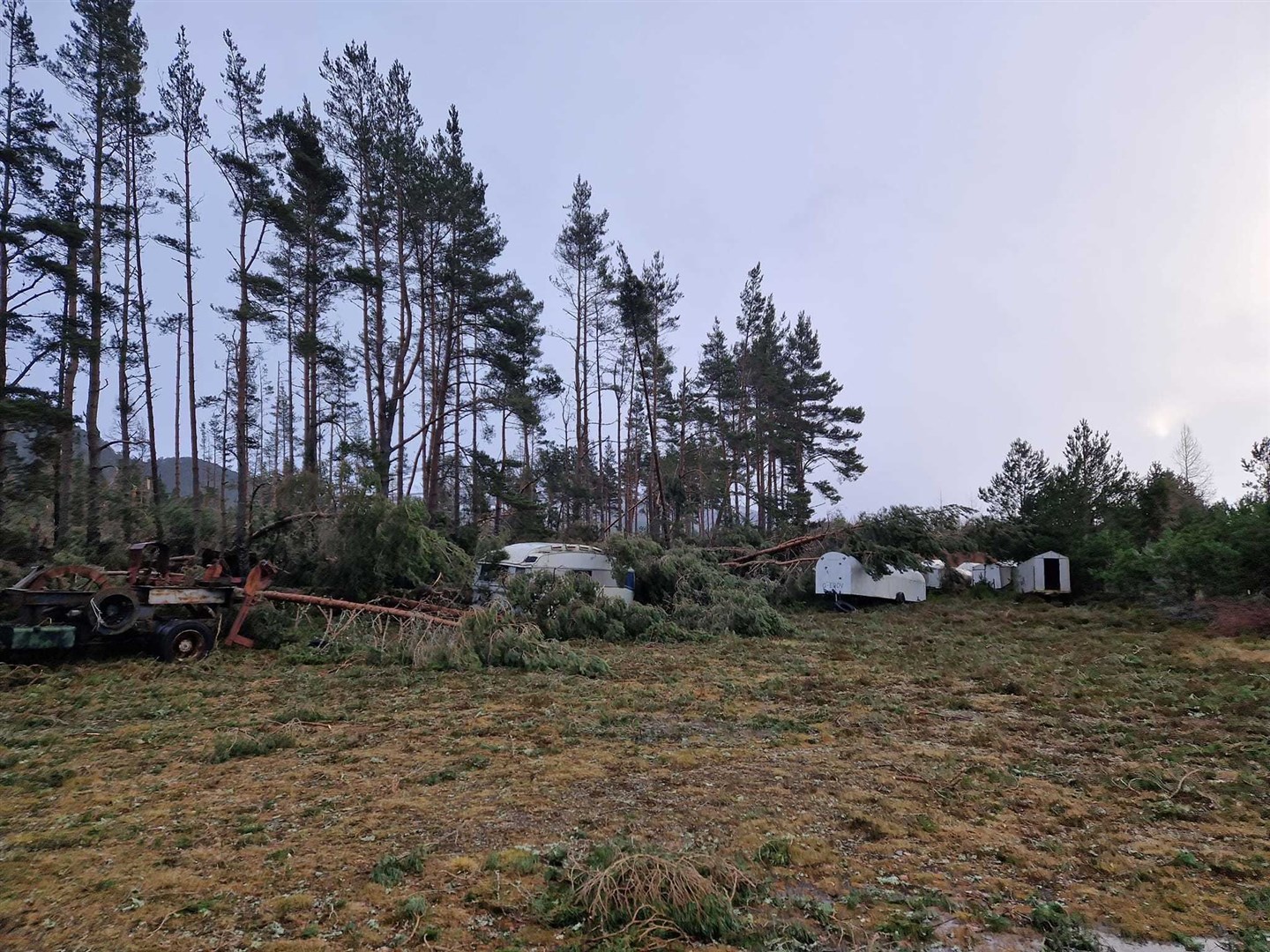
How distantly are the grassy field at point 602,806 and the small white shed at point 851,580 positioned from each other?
9.94 metres

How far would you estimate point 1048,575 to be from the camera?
21797 mm

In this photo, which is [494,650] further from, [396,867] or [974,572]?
[974,572]

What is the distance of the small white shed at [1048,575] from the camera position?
21.5m

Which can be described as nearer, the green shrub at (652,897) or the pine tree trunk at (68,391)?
the green shrub at (652,897)

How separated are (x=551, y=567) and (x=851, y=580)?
8.82 m

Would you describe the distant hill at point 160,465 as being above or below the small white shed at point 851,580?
above

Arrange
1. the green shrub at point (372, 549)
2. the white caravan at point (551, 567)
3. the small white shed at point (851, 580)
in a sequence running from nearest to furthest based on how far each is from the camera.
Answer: the green shrub at point (372, 549)
the white caravan at point (551, 567)
the small white shed at point (851, 580)

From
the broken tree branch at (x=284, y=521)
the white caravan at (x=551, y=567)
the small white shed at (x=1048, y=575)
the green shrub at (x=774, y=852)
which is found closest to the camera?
the green shrub at (x=774, y=852)

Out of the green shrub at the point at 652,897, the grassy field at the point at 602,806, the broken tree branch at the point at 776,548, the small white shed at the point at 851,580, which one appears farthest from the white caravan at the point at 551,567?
the green shrub at the point at 652,897

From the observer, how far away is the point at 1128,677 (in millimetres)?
9602

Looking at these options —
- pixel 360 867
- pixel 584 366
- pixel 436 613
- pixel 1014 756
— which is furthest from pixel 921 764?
pixel 584 366

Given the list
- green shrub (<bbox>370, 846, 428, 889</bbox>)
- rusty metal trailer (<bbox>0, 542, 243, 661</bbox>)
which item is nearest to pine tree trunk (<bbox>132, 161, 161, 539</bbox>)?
rusty metal trailer (<bbox>0, 542, 243, 661</bbox>)

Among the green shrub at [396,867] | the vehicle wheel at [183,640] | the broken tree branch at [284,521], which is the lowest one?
the green shrub at [396,867]

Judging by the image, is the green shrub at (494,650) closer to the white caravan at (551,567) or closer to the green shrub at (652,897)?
the white caravan at (551,567)
